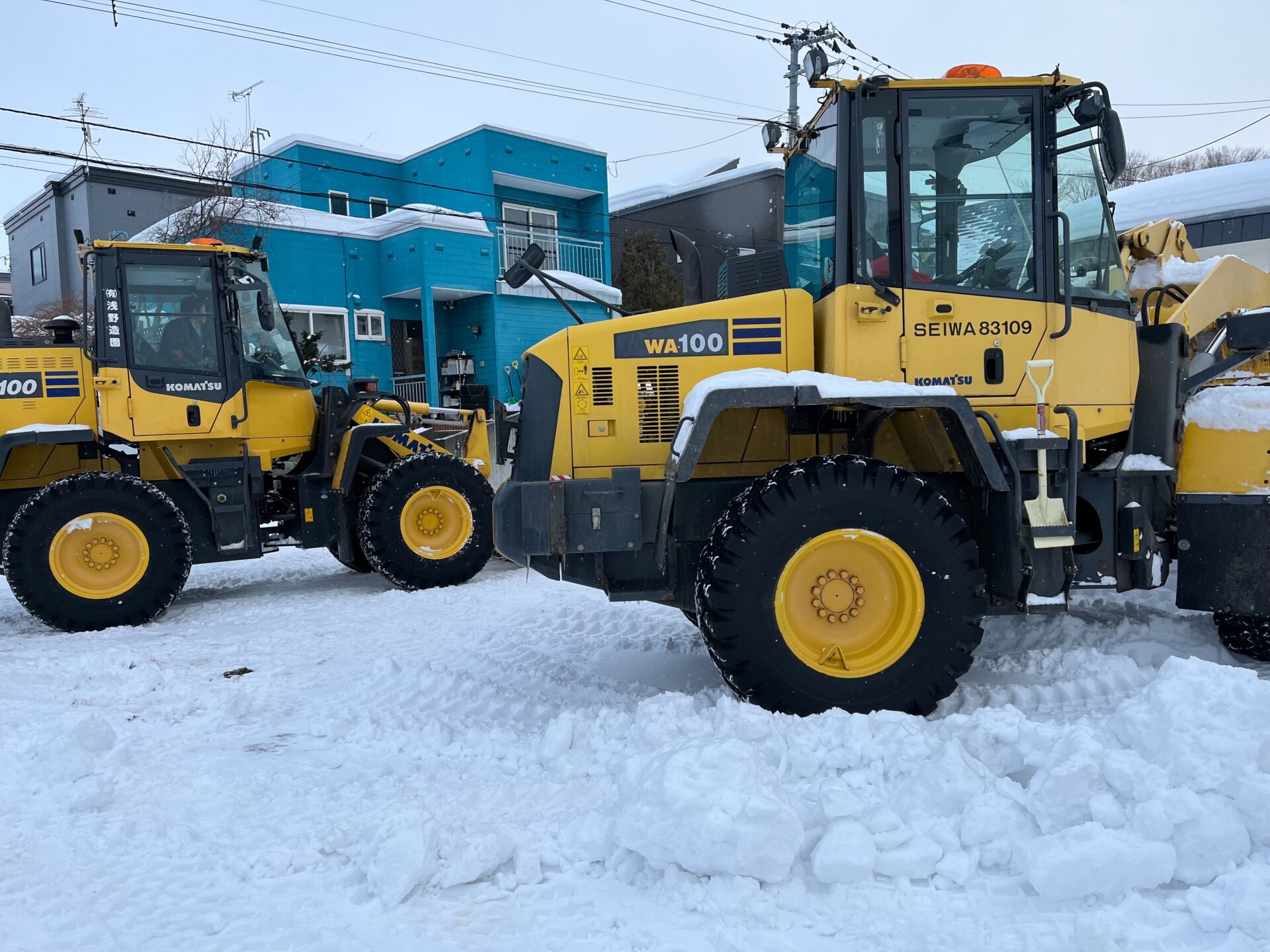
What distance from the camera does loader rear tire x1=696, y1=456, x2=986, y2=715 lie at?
151 inches

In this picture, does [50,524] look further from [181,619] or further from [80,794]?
[80,794]

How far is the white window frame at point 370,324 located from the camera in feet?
59.9

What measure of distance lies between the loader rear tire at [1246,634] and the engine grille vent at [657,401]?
3064 millimetres

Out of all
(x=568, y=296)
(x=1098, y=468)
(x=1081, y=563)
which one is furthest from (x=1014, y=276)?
(x=568, y=296)

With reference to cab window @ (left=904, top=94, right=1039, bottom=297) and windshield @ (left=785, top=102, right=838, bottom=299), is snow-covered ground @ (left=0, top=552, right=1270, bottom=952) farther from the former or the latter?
windshield @ (left=785, top=102, right=838, bottom=299)

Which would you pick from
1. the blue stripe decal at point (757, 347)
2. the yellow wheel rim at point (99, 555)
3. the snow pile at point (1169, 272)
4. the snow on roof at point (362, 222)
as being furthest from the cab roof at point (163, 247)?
the snow on roof at point (362, 222)

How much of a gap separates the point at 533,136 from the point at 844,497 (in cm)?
1851

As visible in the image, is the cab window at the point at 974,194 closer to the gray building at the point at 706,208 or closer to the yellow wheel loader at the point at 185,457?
the yellow wheel loader at the point at 185,457

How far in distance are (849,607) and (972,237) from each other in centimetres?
185

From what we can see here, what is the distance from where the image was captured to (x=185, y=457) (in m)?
7.52

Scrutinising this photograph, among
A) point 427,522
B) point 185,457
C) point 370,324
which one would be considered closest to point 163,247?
point 185,457

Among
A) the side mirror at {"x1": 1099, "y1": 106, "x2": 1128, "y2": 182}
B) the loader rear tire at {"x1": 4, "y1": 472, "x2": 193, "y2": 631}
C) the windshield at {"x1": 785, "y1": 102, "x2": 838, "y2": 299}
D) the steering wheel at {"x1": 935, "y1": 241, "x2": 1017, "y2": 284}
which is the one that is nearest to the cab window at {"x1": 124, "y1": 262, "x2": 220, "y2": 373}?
the loader rear tire at {"x1": 4, "y1": 472, "x2": 193, "y2": 631}

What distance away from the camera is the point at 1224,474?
174 inches

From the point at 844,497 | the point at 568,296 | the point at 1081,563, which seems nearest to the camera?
the point at 844,497
